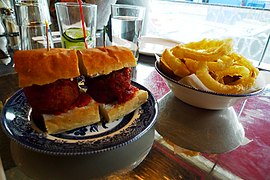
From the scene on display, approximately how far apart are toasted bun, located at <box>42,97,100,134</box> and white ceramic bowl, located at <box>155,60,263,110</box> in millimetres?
232

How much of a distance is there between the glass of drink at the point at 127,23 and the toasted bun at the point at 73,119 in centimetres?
48

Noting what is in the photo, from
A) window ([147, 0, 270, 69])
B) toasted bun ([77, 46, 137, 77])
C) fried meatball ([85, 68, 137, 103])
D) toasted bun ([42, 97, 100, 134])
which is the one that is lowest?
window ([147, 0, 270, 69])

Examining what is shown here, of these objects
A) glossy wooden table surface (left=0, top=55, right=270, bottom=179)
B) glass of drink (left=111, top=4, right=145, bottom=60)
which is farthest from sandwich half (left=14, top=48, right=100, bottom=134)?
glass of drink (left=111, top=4, right=145, bottom=60)

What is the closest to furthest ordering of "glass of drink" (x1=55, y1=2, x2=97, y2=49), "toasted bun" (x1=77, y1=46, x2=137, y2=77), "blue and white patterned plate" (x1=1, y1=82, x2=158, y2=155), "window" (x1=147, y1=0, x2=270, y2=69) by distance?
"blue and white patterned plate" (x1=1, y1=82, x2=158, y2=155)
"toasted bun" (x1=77, y1=46, x2=137, y2=77)
"glass of drink" (x1=55, y1=2, x2=97, y2=49)
"window" (x1=147, y1=0, x2=270, y2=69)

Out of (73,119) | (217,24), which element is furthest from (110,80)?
(217,24)

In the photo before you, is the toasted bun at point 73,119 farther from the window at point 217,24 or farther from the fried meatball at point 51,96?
the window at point 217,24

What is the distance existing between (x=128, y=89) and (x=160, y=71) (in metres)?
0.12

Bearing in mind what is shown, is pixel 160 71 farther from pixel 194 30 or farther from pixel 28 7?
pixel 194 30

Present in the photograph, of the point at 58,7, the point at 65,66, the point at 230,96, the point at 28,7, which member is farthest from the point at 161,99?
the point at 28,7

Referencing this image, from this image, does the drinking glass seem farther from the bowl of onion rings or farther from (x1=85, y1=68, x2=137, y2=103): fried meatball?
the bowl of onion rings

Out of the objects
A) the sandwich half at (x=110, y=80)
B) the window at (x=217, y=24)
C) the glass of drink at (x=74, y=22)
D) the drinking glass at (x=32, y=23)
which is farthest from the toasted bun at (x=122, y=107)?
the window at (x=217, y=24)

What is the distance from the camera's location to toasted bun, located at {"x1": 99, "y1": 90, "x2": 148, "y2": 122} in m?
0.61

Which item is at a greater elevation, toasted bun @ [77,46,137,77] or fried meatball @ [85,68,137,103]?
toasted bun @ [77,46,137,77]

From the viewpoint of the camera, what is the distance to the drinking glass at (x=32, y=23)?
101 centimetres
